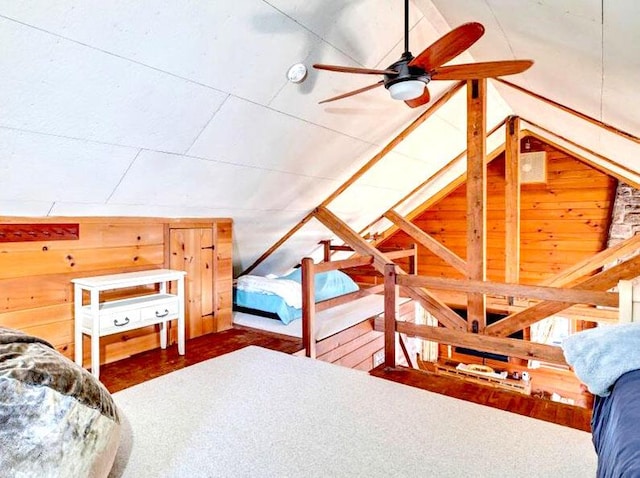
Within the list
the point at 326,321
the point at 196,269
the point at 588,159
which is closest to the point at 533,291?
the point at 326,321

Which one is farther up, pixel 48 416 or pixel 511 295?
pixel 511 295

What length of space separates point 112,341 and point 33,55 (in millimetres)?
2300

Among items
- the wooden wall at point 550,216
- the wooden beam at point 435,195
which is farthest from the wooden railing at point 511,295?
the wooden wall at point 550,216

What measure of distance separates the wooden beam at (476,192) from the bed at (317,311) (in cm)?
120

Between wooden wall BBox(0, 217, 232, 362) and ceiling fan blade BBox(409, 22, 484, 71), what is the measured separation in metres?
2.53

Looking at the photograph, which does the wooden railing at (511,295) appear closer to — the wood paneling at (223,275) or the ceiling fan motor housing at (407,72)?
the ceiling fan motor housing at (407,72)

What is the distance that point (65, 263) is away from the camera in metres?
2.91

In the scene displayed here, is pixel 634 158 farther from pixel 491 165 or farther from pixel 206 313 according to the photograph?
pixel 206 313

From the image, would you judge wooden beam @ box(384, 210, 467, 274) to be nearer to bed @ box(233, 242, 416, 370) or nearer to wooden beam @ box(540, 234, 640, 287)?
bed @ box(233, 242, 416, 370)

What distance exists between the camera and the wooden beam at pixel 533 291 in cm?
256

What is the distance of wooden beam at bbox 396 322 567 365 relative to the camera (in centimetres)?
271

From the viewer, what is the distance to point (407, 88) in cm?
202

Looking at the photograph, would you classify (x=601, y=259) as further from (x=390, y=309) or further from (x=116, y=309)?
(x=116, y=309)

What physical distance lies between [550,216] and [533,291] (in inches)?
140
